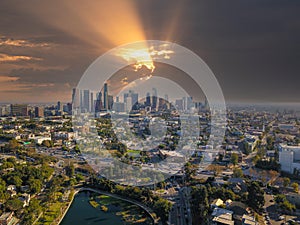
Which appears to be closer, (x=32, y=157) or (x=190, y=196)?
(x=190, y=196)

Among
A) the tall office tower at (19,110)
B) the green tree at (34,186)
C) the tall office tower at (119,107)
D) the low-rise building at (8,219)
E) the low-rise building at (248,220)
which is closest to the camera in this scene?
the low-rise building at (248,220)

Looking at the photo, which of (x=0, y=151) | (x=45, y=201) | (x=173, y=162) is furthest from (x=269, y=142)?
(x=0, y=151)

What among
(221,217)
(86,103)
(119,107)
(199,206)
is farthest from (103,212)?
(86,103)

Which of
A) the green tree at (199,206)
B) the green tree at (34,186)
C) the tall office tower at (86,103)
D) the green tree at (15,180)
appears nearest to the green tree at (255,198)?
the green tree at (199,206)

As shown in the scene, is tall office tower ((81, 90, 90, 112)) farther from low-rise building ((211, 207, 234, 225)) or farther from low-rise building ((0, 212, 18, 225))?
low-rise building ((211, 207, 234, 225))

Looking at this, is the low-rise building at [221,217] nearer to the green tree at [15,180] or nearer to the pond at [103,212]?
the pond at [103,212]

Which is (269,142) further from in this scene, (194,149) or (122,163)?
(122,163)

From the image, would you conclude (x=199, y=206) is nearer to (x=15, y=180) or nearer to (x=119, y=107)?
(x=15, y=180)

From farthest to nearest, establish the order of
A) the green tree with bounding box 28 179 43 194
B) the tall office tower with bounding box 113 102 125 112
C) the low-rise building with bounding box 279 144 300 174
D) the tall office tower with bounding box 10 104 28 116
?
the tall office tower with bounding box 10 104 28 116 < the tall office tower with bounding box 113 102 125 112 < the low-rise building with bounding box 279 144 300 174 < the green tree with bounding box 28 179 43 194

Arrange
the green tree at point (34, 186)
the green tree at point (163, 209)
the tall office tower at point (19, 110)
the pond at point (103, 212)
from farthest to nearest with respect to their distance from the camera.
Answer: the tall office tower at point (19, 110)
the green tree at point (34, 186)
the pond at point (103, 212)
the green tree at point (163, 209)

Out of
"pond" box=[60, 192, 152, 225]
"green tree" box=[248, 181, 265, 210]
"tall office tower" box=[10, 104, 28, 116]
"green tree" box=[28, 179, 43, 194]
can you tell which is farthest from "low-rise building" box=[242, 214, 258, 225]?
"tall office tower" box=[10, 104, 28, 116]

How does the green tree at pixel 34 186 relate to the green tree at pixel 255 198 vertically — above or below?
below
